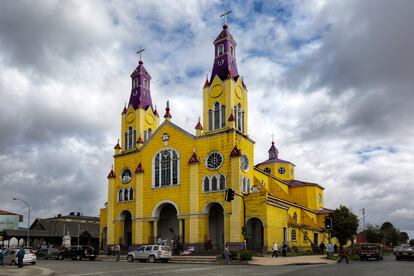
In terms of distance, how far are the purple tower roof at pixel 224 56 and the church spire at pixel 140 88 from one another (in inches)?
488

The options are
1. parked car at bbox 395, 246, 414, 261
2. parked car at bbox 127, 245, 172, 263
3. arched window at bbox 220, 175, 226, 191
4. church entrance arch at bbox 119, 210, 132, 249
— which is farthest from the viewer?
church entrance arch at bbox 119, 210, 132, 249

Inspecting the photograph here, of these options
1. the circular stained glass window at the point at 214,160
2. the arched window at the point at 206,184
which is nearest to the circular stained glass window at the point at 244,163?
the circular stained glass window at the point at 214,160

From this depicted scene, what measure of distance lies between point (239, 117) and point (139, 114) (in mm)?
15131

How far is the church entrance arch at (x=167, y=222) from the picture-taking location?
170 ft

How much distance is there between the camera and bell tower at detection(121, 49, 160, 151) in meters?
58.0

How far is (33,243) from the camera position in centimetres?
7575

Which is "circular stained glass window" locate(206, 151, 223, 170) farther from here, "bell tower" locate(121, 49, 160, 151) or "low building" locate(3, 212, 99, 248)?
"low building" locate(3, 212, 99, 248)

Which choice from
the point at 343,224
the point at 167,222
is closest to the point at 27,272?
the point at 167,222

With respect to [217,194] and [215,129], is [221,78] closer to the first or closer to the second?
[215,129]

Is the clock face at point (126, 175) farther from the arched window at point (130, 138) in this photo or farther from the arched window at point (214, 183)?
the arched window at point (214, 183)

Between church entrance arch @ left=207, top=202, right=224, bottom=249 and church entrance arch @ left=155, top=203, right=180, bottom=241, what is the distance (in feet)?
17.8

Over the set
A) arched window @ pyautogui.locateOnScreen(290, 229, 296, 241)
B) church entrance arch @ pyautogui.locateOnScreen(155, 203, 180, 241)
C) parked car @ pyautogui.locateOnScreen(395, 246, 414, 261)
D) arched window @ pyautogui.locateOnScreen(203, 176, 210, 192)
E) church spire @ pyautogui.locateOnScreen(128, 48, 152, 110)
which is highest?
church spire @ pyautogui.locateOnScreen(128, 48, 152, 110)

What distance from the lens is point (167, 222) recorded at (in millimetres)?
52656

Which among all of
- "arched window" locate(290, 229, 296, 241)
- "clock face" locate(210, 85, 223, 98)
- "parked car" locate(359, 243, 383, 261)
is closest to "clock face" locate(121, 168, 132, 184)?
"clock face" locate(210, 85, 223, 98)
